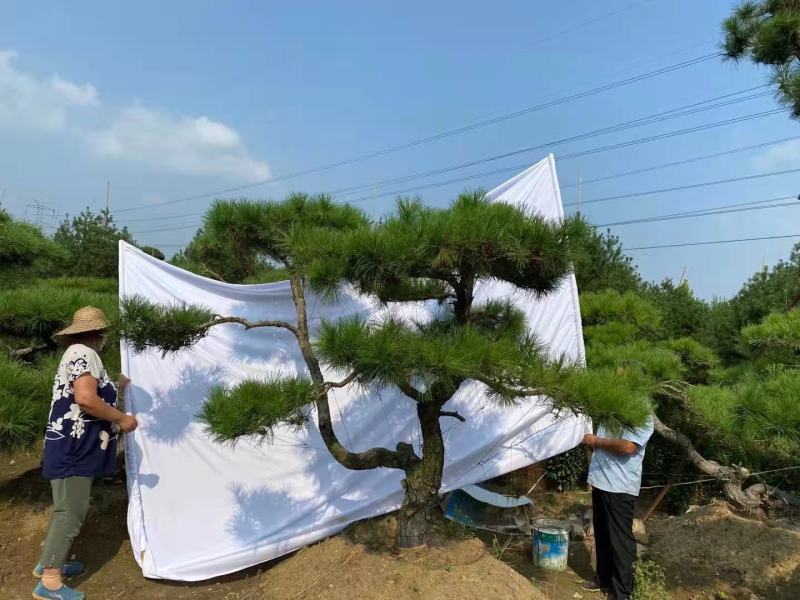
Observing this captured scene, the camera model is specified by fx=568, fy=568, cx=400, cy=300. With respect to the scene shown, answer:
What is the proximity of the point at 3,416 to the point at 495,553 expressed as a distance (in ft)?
8.52

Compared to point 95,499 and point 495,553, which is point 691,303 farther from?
point 95,499

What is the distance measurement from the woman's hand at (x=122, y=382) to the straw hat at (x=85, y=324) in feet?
1.61

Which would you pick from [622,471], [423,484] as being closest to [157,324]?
[423,484]

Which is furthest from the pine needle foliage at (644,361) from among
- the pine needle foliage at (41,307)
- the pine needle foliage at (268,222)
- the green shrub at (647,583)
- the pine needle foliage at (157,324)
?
the pine needle foliage at (41,307)

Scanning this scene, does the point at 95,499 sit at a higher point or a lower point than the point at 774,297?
lower

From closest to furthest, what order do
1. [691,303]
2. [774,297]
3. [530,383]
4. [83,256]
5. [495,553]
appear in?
[530,383], [495,553], [774,297], [691,303], [83,256]

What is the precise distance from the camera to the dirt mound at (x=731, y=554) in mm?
2963

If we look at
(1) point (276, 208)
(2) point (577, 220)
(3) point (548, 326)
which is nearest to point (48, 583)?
(1) point (276, 208)

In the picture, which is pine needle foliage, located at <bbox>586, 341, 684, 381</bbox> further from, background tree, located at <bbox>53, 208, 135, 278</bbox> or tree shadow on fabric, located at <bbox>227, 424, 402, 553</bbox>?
background tree, located at <bbox>53, 208, 135, 278</bbox>

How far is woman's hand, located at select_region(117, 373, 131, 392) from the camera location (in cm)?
305

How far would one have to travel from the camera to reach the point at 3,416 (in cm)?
265

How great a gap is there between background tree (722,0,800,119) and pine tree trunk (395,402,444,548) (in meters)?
2.57

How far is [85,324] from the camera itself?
8.39 feet

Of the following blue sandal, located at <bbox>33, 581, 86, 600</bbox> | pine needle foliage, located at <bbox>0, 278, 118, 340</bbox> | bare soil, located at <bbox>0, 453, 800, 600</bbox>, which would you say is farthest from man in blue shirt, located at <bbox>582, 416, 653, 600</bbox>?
pine needle foliage, located at <bbox>0, 278, 118, 340</bbox>
